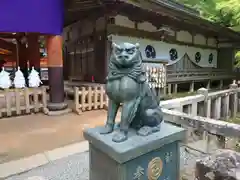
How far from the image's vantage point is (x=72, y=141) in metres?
4.32

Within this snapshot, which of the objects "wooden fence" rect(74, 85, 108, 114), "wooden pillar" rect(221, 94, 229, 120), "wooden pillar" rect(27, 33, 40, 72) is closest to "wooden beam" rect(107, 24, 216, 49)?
"wooden fence" rect(74, 85, 108, 114)

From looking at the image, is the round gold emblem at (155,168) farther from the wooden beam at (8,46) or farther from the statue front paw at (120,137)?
the wooden beam at (8,46)

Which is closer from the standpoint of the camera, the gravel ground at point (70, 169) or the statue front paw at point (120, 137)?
the statue front paw at point (120, 137)

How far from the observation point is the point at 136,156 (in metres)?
1.96

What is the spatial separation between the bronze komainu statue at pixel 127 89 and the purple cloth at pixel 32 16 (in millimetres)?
4820

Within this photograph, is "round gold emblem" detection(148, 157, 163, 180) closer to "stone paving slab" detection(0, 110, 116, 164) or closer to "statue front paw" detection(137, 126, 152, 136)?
"statue front paw" detection(137, 126, 152, 136)

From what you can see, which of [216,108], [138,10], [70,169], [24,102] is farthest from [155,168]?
[138,10]

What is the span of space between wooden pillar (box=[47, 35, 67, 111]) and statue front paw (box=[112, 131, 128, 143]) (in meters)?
4.86

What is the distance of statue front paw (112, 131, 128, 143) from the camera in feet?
6.64

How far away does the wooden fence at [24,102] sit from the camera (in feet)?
19.9

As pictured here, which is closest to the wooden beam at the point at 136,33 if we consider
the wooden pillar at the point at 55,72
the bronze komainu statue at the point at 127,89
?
the wooden pillar at the point at 55,72

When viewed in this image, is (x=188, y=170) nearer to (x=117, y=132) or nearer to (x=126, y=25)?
(x=117, y=132)

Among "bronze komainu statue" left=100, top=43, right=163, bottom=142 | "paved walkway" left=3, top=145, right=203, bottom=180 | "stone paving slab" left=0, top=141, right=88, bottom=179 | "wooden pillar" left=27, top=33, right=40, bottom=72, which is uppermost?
"wooden pillar" left=27, top=33, right=40, bottom=72

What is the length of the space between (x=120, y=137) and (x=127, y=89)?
0.48 metres
